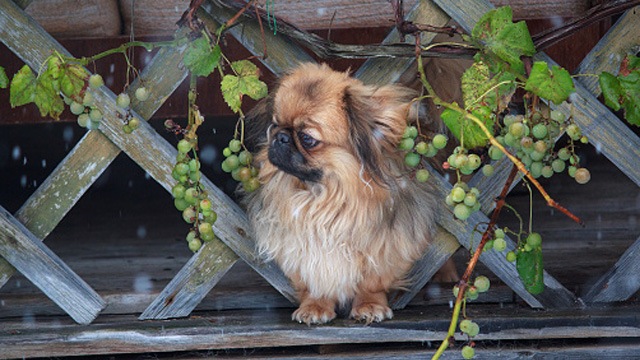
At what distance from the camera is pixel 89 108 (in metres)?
2.54

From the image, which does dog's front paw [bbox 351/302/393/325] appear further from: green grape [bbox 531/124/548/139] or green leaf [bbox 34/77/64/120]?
green leaf [bbox 34/77/64/120]

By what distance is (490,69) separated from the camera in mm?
2346

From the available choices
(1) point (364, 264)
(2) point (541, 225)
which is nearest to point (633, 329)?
(1) point (364, 264)

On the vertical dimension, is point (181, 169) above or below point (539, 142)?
below

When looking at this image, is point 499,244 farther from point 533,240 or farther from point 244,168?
point 244,168

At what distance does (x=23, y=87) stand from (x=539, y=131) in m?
1.37

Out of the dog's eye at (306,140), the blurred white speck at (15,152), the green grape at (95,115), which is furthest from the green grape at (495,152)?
the blurred white speck at (15,152)

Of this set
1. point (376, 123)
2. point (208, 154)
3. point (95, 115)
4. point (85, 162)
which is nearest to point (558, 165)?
point (376, 123)

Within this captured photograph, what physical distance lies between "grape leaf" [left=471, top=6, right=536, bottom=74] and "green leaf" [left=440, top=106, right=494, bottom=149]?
208 millimetres

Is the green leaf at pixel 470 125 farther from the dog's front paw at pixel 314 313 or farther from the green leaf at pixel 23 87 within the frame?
the green leaf at pixel 23 87

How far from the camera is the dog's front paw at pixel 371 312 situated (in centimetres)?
267

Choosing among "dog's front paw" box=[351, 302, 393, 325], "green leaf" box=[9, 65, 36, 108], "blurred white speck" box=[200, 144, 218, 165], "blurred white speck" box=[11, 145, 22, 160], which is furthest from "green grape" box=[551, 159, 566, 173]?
"blurred white speck" box=[11, 145, 22, 160]

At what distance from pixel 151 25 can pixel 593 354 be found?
1.82 meters

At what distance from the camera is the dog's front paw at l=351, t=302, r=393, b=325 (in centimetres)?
267
